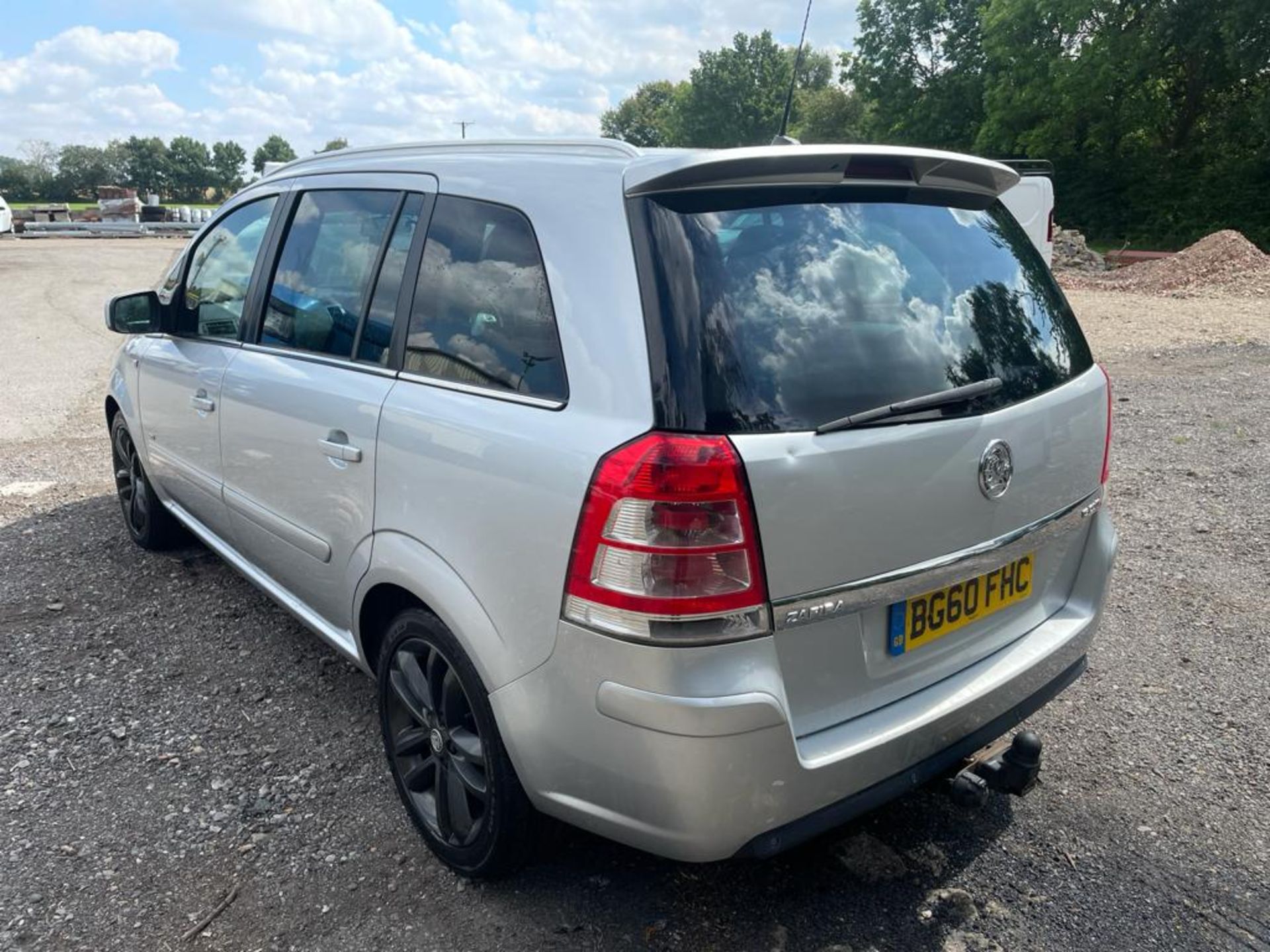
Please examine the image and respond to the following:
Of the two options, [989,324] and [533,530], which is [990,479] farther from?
[533,530]

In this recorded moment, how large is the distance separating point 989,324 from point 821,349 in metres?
0.64

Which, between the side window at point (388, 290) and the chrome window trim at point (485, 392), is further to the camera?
the side window at point (388, 290)

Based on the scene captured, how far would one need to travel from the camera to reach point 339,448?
106 inches

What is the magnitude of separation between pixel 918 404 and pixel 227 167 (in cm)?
10839

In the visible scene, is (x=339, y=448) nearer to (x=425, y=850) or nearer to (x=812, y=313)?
(x=425, y=850)

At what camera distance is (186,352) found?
12.5 feet

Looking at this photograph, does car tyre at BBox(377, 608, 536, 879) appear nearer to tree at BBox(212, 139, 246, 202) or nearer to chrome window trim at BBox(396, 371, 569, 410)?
chrome window trim at BBox(396, 371, 569, 410)

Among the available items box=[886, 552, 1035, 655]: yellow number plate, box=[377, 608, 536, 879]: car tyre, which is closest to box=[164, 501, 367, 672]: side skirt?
box=[377, 608, 536, 879]: car tyre

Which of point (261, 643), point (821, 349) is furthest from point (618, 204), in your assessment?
point (261, 643)

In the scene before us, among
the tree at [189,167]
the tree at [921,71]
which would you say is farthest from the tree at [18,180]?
the tree at [921,71]

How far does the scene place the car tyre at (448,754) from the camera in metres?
2.30

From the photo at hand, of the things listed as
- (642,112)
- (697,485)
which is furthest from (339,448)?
(642,112)

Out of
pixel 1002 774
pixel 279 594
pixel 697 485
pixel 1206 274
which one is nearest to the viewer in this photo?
pixel 697 485

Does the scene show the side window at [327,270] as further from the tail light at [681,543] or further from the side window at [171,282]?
the tail light at [681,543]
